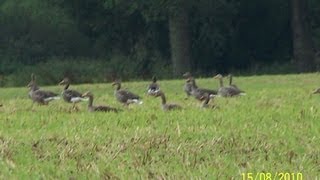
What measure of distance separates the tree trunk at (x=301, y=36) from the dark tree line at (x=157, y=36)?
0.14ft

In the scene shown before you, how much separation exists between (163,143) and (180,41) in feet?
98.5

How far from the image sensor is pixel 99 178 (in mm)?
9180

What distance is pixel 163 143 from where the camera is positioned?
10.8m

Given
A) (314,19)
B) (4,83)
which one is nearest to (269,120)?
(4,83)

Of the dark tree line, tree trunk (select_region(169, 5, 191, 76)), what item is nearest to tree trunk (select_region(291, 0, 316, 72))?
the dark tree line

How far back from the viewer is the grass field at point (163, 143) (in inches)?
374

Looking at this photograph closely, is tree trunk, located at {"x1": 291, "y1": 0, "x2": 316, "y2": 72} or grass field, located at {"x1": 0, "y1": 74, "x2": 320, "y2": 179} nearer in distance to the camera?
grass field, located at {"x1": 0, "y1": 74, "x2": 320, "y2": 179}

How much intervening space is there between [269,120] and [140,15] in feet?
104

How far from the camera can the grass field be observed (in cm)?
951

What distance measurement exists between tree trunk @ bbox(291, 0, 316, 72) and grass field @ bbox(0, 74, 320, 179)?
26841 millimetres

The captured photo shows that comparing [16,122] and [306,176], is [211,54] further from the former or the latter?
[306,176]
